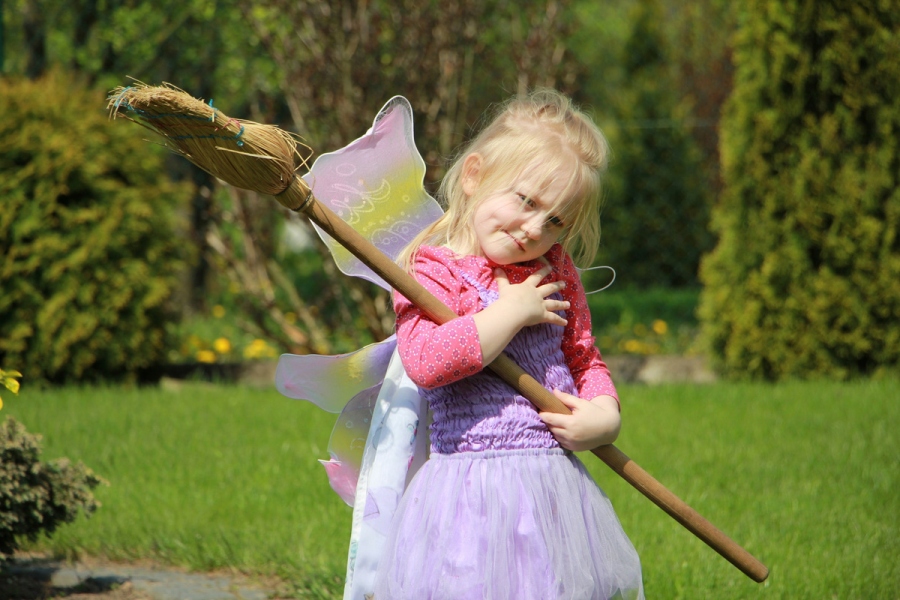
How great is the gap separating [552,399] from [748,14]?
4486 mm

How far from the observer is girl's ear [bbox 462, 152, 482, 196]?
81.4 inches

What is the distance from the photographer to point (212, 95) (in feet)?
29.5

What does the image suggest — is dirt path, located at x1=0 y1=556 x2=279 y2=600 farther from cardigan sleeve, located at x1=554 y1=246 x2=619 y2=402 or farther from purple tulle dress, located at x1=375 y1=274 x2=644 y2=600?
cardigan sleeve, located at x1=554 y1=246 x2=619 y2=402

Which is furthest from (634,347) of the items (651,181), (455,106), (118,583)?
(118,583)

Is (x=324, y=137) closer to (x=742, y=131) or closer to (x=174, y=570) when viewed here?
(x=742, y=131)

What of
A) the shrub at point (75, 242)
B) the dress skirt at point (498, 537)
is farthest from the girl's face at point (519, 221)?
the shrub at point (75, 242)

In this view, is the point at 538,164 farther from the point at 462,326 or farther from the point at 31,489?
the point at 31,489

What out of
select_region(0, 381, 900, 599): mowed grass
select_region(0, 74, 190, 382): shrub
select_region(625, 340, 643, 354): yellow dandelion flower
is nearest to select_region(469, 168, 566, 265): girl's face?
select_region(0, 381, 900, 599): mowed grass

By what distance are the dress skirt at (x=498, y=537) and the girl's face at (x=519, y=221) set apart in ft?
1.38

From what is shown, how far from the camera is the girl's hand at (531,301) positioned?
1.86 m

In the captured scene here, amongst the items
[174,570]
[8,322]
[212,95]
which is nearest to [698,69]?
[212,95]

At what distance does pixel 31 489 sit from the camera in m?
2.67

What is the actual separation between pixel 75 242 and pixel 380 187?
3659mm

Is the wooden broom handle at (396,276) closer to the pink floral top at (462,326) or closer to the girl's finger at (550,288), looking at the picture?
the pink floral top at (462,326)
